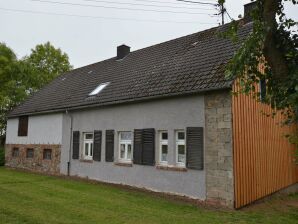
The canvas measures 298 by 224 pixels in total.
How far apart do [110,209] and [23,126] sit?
14662 millimetres

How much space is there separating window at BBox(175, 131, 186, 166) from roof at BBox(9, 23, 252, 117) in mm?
1514

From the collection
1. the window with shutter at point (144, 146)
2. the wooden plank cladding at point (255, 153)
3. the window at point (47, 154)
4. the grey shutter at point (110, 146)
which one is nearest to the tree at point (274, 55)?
the wooden plank cladding at point (255, 153)

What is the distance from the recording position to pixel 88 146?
55.0 ft

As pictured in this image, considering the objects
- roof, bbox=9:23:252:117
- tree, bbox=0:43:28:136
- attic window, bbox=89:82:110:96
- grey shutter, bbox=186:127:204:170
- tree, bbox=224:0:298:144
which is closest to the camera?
tree, bbox=224:0:298:144

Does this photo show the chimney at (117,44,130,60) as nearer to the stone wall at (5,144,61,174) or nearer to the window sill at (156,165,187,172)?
the stone wall at (5,144,61,174)

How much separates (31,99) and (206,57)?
1478 cm

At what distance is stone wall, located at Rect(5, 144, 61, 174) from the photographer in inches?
729

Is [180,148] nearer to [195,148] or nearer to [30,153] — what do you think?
[195,148]

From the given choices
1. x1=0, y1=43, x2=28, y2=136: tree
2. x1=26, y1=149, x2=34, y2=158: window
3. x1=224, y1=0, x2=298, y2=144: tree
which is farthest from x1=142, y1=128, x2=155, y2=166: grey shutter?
x1=0, y1=43, x2=28, y2=136: tree

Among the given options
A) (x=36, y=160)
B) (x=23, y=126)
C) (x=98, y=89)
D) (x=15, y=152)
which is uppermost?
(x=98, y=89)

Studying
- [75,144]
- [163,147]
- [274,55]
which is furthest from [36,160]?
[274,55]

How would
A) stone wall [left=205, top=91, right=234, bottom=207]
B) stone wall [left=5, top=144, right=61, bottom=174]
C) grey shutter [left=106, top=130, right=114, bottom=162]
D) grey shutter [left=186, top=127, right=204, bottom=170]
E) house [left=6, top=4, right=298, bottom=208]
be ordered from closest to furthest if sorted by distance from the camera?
stone wall [left=205, top=91, right=234, bottom=207], house [left=6, top=4, right=298, bottom=208], grey shutter [left=186, top=127, right=204, bottom=170], grey shutter [left=106, top=130, right=114, bottom=162], stone wall [left=5, top=144, right=61, bottom=174]

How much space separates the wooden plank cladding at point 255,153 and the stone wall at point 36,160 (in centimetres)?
1069

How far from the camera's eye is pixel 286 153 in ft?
48.3
